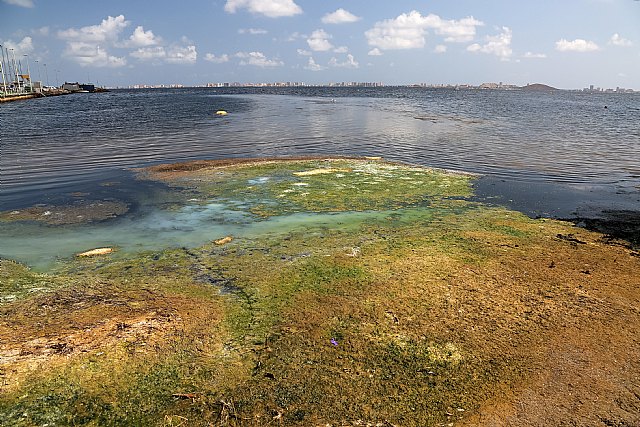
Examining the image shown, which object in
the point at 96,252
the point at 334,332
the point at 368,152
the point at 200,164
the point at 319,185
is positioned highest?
the point at 368,152

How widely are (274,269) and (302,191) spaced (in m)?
6.97

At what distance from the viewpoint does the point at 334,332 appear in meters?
6.30

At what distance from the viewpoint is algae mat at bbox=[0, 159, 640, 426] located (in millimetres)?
4848

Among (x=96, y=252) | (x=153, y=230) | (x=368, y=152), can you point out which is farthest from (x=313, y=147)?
(x=96, y=252)

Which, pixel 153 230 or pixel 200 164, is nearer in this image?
pixel 153 230

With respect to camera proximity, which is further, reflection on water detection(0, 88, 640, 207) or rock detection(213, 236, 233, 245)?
reflection on water detection(0, 88, 640, 207)

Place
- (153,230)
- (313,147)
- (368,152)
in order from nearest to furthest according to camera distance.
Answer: (153,230) → (368,152) → (313,147)

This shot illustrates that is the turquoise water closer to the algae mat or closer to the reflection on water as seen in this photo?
the algae mat

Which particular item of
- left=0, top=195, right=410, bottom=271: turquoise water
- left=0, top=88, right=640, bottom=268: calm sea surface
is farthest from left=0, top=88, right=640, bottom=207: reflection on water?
left=0, top=195, right=410, bottom=271: turquoise water

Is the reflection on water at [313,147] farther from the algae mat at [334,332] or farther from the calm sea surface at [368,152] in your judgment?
the algae mat at [334,332]

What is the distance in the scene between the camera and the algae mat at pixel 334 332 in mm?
4848

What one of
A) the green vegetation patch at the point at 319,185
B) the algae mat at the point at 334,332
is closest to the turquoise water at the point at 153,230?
the algae mat at the point at 334,332

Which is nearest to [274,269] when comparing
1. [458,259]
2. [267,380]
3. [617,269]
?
[267,380]

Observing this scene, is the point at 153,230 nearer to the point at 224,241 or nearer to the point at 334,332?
the point at 224,241
